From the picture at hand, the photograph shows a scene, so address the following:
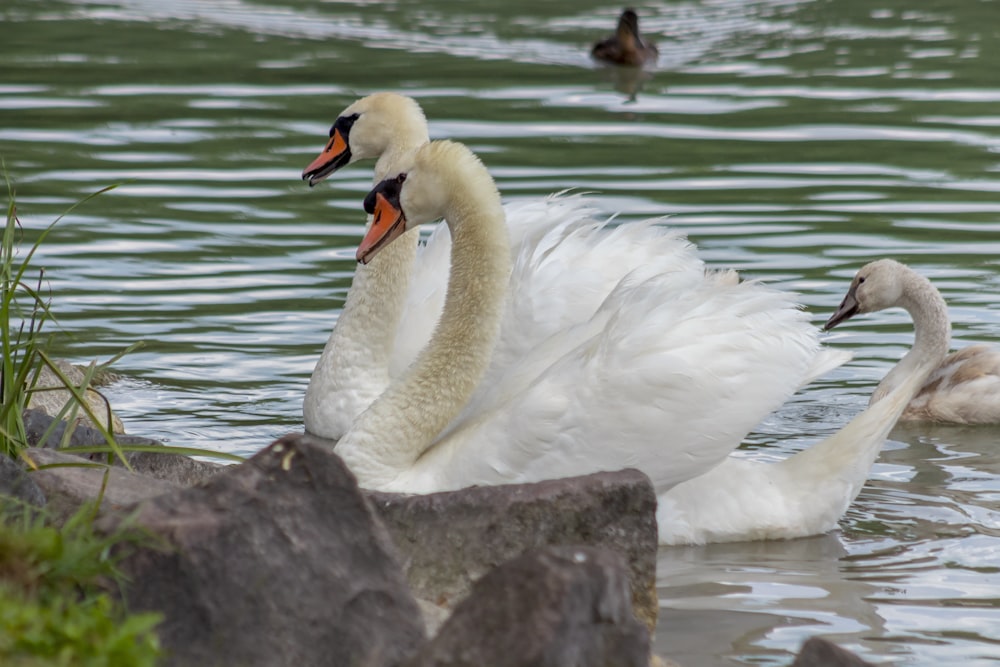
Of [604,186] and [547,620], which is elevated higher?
[547,620]

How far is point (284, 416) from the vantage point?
7.50 meters

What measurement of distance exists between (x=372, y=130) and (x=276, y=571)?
3.95 metres

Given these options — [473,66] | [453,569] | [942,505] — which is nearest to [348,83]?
[473,66]

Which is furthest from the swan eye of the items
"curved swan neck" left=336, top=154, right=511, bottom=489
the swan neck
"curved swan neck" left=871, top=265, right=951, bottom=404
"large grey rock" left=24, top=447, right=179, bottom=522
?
"large grey rock" left=24, top=447, right=179, bottom=522

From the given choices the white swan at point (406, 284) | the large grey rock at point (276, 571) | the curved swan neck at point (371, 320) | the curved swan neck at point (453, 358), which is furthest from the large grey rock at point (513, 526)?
the curved swan neck at point (371, 320)

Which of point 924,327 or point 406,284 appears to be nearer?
point 406,284

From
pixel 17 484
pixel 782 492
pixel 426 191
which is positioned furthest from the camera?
pixel 426 191

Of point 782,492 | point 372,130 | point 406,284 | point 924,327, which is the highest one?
point 372,130

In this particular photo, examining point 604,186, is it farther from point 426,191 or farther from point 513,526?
point 513,526

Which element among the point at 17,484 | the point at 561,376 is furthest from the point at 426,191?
the point at 17,484

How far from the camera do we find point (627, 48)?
1748 centimetres

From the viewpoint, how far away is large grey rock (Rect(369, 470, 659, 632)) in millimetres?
4492

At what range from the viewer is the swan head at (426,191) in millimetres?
6062

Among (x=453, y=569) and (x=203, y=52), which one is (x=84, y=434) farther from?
(x=203, y=52)
